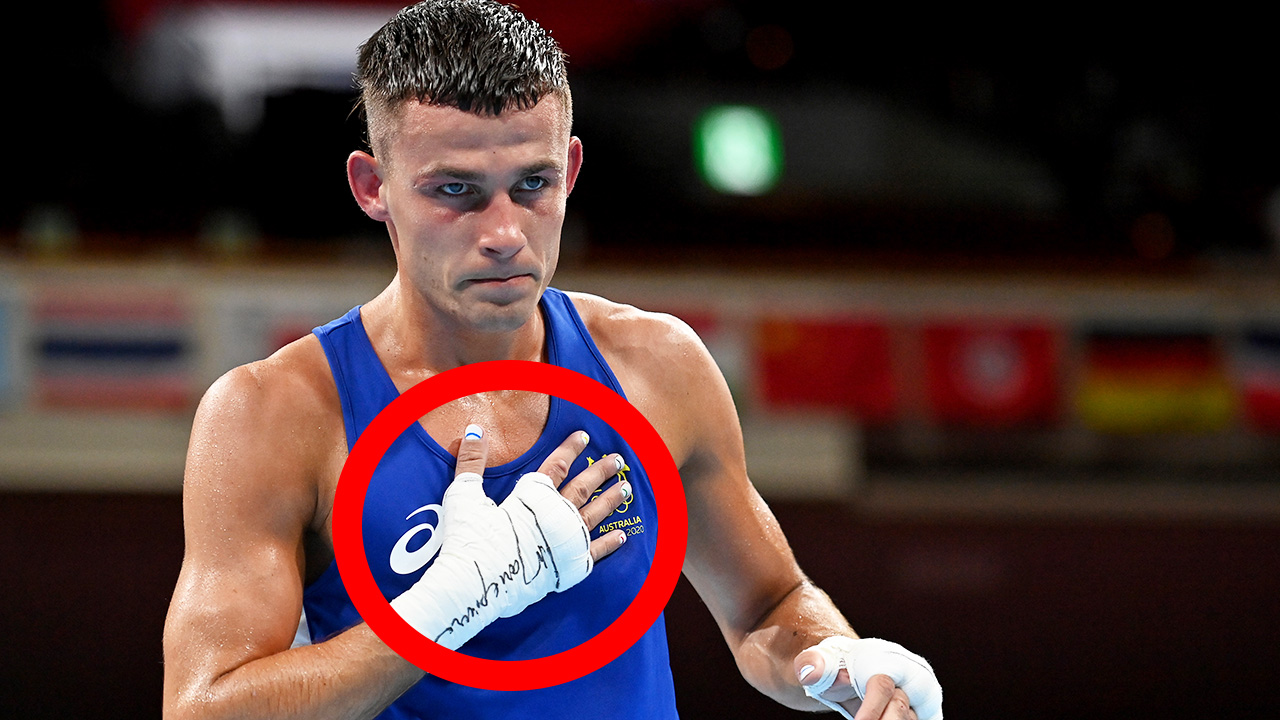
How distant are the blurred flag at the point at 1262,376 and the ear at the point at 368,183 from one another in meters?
5.29

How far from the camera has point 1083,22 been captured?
8422mm

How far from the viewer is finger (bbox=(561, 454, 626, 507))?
1.83m

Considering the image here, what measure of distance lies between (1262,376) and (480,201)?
5.34 metres

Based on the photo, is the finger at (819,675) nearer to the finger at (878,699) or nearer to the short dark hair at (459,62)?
the finger at (878,699)

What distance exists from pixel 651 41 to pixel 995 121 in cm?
243

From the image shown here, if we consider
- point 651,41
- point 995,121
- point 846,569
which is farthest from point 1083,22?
point 846,569

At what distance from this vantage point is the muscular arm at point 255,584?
5.42ft

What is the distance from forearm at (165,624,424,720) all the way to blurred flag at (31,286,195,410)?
4321mm

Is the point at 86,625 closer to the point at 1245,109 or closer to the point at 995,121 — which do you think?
the point at 995,121

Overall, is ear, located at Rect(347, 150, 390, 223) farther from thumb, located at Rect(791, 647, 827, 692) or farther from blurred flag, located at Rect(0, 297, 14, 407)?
blurred flag, located at Rect(0, 297, 14, 407)

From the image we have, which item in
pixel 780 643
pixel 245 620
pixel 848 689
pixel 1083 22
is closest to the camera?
pixel 245 620
